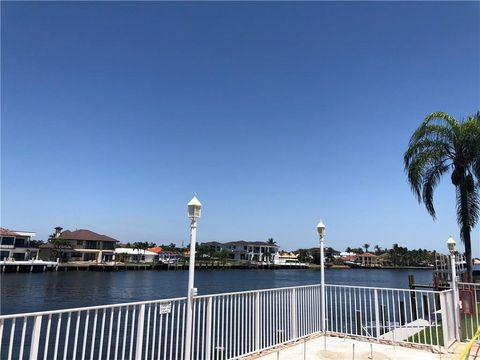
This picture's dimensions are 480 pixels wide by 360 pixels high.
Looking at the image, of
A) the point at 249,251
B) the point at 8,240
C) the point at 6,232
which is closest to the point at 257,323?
the point at 6,232

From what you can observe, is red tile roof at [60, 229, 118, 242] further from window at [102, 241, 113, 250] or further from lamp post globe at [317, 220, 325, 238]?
lamp post globe at [317, 220, 325, 238]

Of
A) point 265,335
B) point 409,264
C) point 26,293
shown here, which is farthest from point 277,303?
point 409,264

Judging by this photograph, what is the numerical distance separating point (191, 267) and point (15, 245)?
2621 inches

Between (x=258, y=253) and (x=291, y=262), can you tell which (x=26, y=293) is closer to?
(x=258, y=253)

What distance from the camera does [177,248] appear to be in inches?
4178

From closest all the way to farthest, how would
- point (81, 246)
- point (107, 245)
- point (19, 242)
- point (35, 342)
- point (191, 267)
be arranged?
1. point (35, 342)
2. point (191, 267)
3. point (19, 242)
4. point (81, 246)
5. point (107, 245)

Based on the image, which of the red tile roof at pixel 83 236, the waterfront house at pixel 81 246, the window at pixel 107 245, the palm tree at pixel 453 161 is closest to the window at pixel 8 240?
the waterfront house at pixel 81 246

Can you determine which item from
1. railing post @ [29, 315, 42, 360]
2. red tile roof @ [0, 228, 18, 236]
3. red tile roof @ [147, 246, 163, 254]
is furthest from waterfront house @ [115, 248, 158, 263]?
railing post @ [29, 315, 42, 360]

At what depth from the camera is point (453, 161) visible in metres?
12.6

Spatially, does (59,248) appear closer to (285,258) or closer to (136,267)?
(136,267)

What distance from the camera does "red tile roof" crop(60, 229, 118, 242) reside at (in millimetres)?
73750

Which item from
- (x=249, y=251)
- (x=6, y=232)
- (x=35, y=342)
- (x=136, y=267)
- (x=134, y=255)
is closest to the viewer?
(x=35, y=342)

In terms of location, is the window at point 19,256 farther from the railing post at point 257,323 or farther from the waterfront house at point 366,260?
the waterfront house at point 366,260

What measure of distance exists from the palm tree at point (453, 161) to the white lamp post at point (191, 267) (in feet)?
31.4
